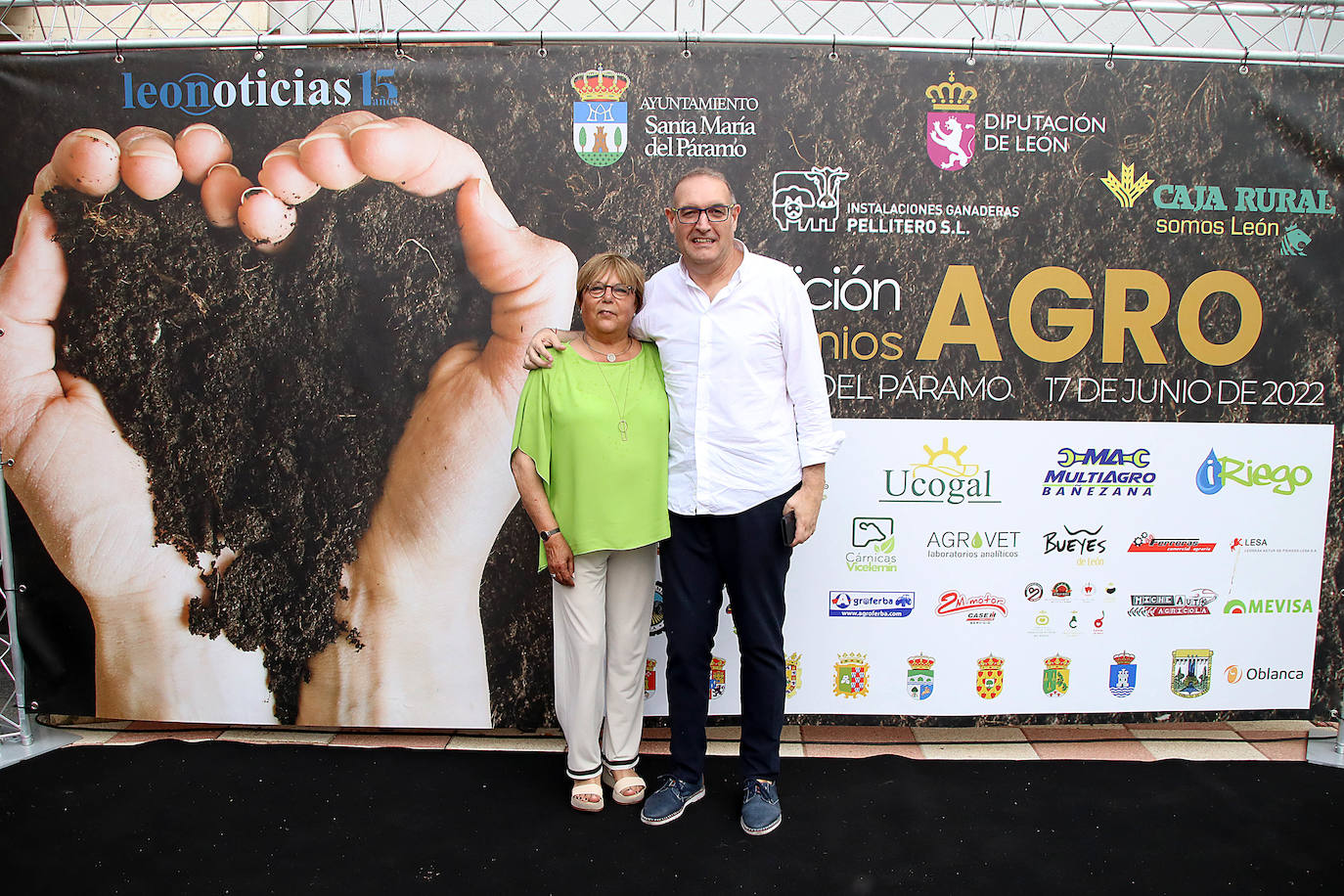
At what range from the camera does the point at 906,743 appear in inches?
111

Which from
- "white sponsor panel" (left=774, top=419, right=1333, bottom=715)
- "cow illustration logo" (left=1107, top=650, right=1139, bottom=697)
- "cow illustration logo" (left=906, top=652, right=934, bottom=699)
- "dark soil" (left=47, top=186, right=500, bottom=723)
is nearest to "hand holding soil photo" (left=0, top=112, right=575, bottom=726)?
"dark soil" (left=47, top=186, right=500, bottom=723)

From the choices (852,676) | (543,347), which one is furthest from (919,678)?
(543,347)

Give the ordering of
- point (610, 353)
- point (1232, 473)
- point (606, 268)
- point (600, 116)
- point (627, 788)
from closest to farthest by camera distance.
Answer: point (606, 268)
point (610, 353)
point (627, 788)
point (600, 116)
point (1232, 473)

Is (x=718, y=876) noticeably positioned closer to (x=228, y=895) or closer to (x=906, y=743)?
(x=906, y=743)

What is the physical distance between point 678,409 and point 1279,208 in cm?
208

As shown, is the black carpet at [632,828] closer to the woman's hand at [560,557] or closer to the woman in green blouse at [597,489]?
the woman in green blouse at [597,489]

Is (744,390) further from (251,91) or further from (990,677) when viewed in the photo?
(251,91)

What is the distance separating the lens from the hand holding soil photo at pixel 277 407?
2.71 metres

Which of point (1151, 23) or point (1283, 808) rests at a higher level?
point (1151, 23)

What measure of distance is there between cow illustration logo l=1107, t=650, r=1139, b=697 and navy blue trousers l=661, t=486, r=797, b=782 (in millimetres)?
1254

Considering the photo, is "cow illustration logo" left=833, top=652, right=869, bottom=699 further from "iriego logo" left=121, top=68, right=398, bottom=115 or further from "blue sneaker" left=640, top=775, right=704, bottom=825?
"iriego logo" left=121, top=68, right=398, bottom=115

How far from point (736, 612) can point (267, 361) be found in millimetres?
A: 1696

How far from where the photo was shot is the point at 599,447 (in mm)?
2221

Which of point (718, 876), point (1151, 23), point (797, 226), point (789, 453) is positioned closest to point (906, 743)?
point (718, 876)
